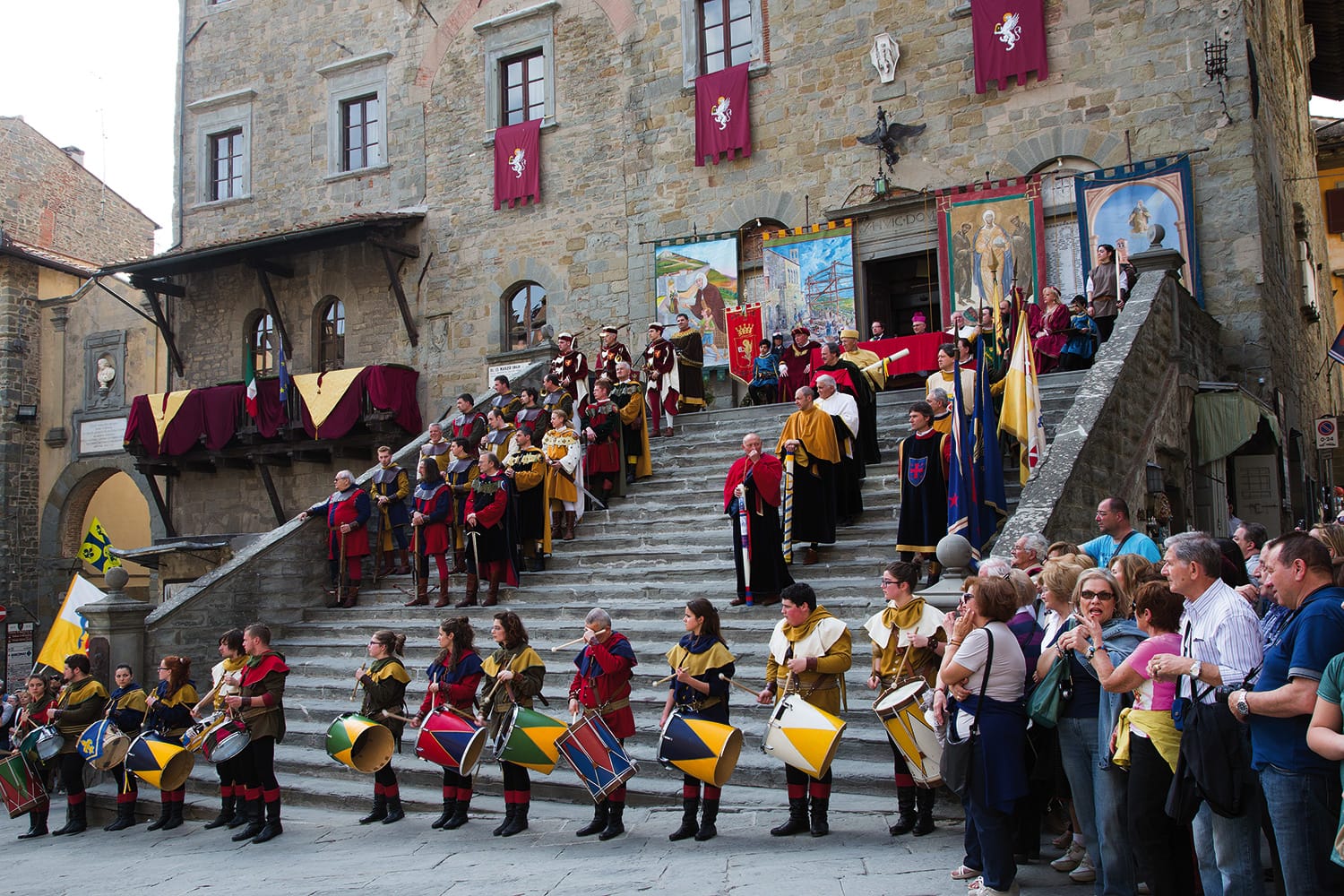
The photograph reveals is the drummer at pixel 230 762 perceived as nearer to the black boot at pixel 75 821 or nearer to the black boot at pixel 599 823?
the black boot at pixel 75 821

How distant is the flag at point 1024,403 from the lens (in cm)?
1041

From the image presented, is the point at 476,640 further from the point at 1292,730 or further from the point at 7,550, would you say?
the point at 7,550

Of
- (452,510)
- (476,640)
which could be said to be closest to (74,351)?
(452,510)

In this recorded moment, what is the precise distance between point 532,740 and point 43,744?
16.4 feet

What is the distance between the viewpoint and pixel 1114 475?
10297 millimetres

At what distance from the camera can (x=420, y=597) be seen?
41.0 ft

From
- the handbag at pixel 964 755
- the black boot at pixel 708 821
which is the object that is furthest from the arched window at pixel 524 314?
the handbag at pixel 964 755

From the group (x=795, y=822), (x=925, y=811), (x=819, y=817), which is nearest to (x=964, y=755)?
(x=925, y=811)

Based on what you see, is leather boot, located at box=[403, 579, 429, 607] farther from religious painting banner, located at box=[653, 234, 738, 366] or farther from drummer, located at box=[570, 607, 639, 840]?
religious painting banner, located at box=[653, 234, 738, 366]

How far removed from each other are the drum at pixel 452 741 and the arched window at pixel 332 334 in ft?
52.9

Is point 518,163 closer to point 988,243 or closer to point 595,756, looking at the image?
point 988,243

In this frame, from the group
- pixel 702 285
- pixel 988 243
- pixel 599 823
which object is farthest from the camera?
pixel 702 285

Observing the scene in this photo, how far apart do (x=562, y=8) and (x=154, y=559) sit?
12.3 metres

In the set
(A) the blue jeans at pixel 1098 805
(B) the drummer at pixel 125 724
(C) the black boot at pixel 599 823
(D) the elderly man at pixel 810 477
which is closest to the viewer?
(A) the blue jeans at pixel 1098 805
